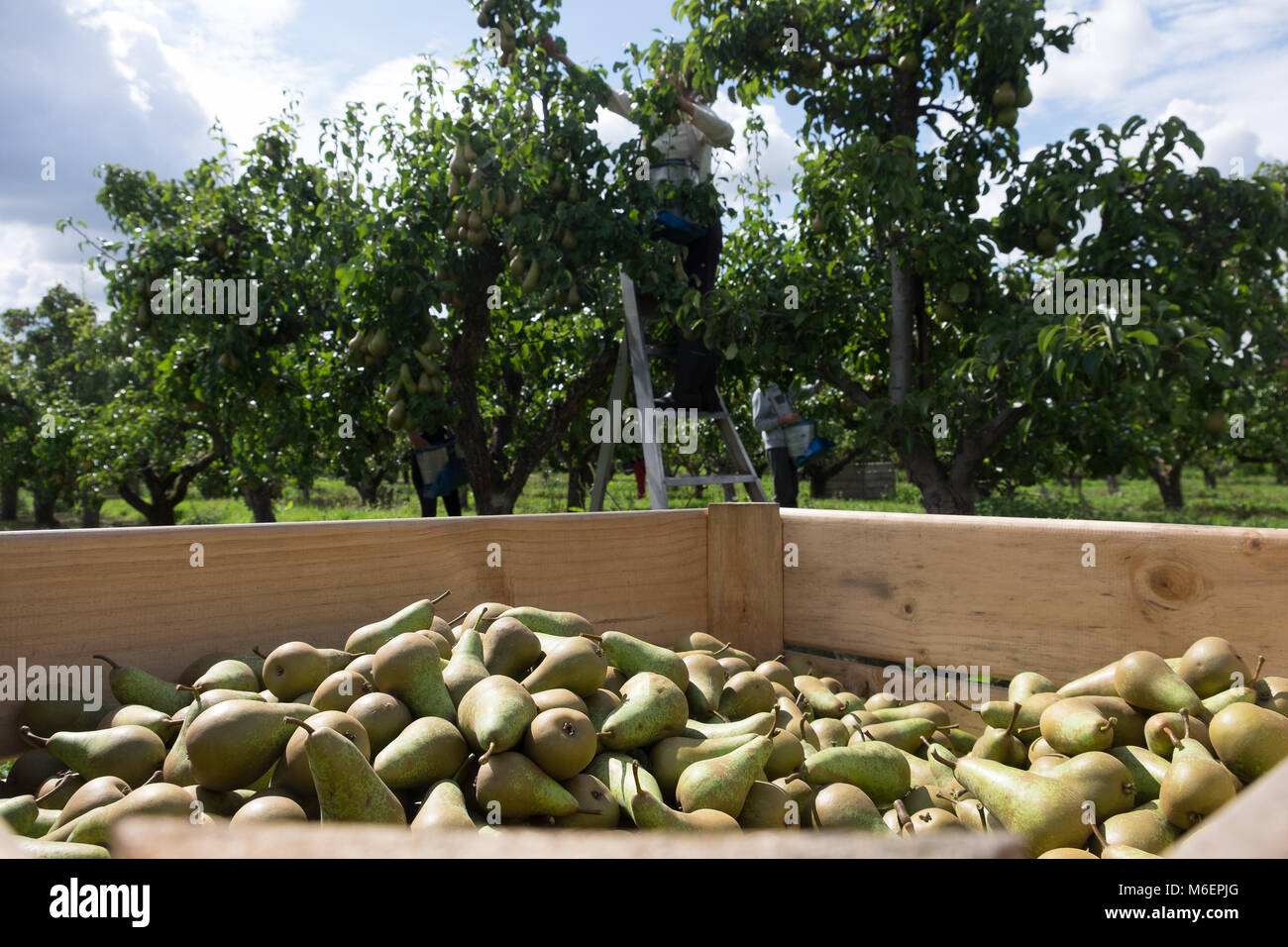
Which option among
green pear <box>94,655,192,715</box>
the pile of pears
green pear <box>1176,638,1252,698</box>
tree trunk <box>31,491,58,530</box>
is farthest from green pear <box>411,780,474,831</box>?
tree trunk <box>31,491,58,530</box>

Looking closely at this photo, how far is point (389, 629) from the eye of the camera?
2.00 m

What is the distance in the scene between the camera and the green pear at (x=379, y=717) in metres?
1.59

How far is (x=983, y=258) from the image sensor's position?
229 inches

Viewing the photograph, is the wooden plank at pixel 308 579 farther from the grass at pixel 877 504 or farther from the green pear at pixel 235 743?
the grass at pixel 877 504

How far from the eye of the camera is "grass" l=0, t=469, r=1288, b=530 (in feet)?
45.0

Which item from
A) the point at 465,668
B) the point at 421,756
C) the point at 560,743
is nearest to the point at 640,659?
the point at 465,668

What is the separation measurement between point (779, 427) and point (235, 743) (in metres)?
6.10

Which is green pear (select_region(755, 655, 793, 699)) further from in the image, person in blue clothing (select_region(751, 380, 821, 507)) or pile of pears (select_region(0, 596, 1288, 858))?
person in blue clothing (select_region(751, 380, 821, 507))

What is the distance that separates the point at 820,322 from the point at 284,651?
5.33m

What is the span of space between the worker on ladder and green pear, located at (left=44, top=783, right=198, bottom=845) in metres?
4.83

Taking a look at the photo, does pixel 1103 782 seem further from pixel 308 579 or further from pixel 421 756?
pixel 308 579

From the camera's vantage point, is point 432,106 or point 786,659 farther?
point 432,106
